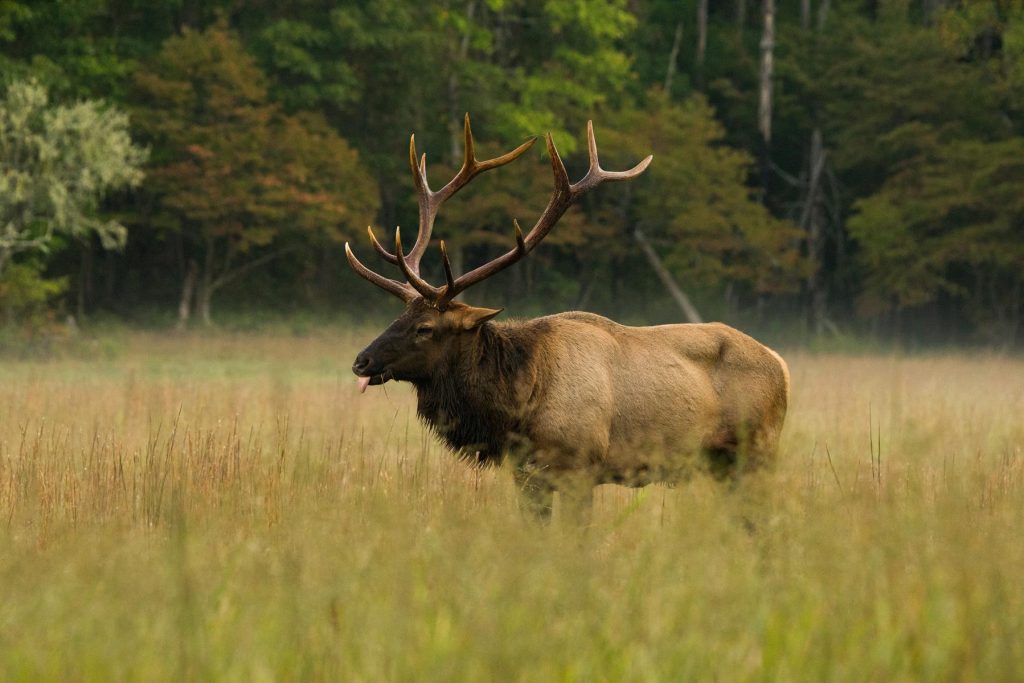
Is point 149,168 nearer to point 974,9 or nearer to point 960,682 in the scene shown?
point 974,9

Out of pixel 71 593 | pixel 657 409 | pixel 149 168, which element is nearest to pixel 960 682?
pixel 71 593

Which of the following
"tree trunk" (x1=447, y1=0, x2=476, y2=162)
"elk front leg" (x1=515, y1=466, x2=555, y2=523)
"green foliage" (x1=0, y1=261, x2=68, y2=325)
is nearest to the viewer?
"elk front leg" (x1=515, y1=466, x2=555, y2=523)

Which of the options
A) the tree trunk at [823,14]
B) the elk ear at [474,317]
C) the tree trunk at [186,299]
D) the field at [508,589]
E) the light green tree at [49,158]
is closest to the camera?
the field at [508,589]

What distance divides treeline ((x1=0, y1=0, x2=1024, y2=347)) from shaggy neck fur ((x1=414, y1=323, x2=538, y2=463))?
19.0m

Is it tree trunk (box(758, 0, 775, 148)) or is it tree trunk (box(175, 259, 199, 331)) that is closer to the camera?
tree trunk (box(175, 259, 199, 331))

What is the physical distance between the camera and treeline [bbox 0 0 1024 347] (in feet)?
94.2

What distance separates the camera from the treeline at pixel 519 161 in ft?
94.2

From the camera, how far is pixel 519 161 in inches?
1294

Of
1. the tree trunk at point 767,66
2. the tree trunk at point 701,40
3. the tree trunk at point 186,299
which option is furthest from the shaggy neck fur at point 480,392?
the tree trunk at point 701,40

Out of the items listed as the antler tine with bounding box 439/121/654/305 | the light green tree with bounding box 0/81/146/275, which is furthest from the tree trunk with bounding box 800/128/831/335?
the antler tine with bounding box 439/121/654/305

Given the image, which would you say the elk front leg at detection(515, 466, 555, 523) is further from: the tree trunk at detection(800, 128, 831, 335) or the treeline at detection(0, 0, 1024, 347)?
the tree trunk at detection(800, 128, 831, 335)

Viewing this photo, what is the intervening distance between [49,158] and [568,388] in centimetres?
1959

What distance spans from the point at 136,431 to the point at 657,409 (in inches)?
182

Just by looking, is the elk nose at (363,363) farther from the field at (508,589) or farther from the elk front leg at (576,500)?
the elk front leg at (576,500)
